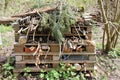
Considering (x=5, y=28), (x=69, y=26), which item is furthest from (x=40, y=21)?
(x=5, y=28)

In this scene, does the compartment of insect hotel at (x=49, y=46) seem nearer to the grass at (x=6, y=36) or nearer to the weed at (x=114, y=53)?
the weed at (x=114, y=53)

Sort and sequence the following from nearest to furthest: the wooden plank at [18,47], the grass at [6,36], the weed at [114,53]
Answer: the wooden plank at [18,47], the weed at [114,53], the grass at [6,36]

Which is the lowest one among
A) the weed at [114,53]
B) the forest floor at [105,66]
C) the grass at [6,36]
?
Answer: the forest floor at [105,66]

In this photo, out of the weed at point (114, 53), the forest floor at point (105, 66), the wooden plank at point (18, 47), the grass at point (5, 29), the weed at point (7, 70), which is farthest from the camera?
the grass at point (5, 29)

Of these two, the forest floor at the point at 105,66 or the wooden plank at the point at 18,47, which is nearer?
the wooden plank at the point at 18,47

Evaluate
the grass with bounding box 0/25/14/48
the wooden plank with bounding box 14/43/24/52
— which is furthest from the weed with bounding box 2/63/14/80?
the grass with bounding box 0/25/14/48

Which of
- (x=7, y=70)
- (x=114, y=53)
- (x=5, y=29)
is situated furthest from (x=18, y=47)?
(x=5, y=29)

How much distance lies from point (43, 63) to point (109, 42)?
1.52 m

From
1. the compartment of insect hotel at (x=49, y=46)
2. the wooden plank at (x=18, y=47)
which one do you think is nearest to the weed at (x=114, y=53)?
the compartment of insect hotel at (x=49, y=46)

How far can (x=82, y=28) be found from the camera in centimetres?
409

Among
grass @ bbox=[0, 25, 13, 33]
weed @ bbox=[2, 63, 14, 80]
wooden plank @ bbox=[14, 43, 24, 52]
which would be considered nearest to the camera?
wooden plank @ bbox=[14, 43, 24, 52]

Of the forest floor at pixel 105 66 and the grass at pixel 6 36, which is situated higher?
the grass at pixel 6 36

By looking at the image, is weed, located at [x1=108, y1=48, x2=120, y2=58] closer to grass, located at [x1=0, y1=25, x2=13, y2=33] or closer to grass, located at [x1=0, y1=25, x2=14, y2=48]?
grass, located at [x1=0, y1=25, x2=14, y2=48]

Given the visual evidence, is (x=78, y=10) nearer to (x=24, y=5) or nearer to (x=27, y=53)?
(x=27, y=53)
